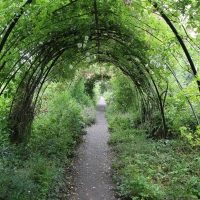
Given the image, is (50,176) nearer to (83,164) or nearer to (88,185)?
(88,185)

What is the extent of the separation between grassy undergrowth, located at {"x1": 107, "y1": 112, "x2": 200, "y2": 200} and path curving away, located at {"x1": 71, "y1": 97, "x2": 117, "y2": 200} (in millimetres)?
249

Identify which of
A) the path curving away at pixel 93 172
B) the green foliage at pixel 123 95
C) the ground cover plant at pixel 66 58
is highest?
the green foliage at pixel 123 95

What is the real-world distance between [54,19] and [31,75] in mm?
1808

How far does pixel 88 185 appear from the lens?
454 centimetres

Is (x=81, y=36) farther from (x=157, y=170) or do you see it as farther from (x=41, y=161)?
(x=157, y=170)

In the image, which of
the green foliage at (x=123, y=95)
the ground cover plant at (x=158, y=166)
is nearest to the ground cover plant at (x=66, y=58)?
the ground cover plant at (x=158, y=166)

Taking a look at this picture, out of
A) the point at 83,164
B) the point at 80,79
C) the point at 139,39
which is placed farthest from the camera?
the point at 80,79

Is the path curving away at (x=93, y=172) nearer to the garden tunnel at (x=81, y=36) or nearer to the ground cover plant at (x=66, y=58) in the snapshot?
the ground cover plant at (x=66, y=58)

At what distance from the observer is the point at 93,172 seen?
207 inches

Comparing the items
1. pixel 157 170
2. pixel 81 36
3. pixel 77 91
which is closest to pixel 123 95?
pixel 77 91

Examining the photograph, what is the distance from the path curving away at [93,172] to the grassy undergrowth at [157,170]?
0.25 metres

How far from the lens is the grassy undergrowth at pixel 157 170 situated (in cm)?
356

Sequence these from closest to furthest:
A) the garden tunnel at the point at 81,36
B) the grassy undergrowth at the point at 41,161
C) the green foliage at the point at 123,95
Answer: the grassy undergrowth at the point at 41,161 → the garden tunnel at the point at 81,36 → the green foliage at the point at 123,95

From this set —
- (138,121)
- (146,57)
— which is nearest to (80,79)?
(138,121)
